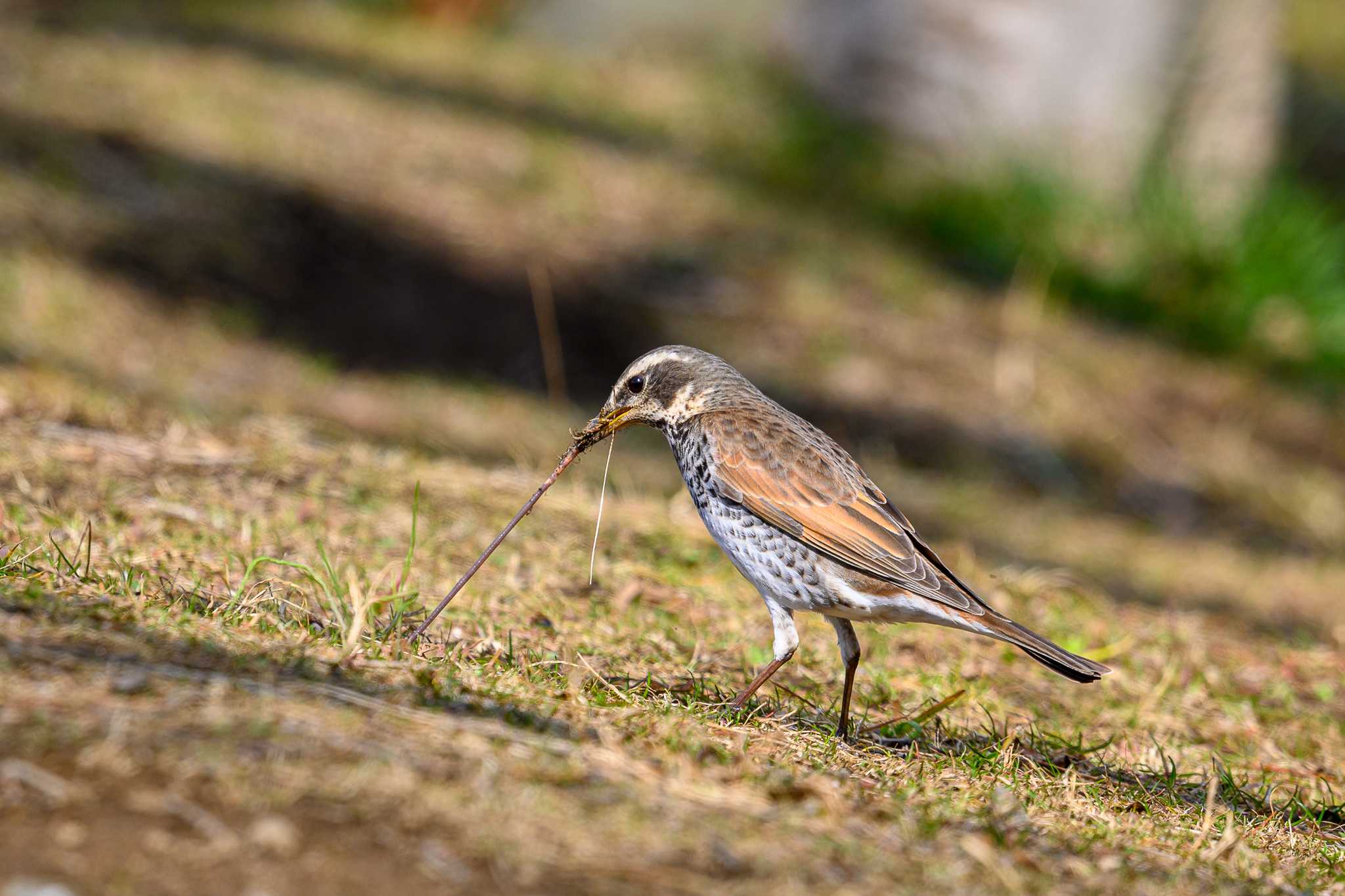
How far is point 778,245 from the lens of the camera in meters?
10.9

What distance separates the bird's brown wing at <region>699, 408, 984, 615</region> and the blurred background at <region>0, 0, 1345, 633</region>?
2873mm

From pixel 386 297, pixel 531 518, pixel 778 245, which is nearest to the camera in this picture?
pixel 531 518

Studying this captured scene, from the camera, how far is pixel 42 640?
3.30 m

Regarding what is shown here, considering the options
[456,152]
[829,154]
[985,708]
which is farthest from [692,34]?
[985,708]

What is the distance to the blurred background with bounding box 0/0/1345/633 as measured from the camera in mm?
8383

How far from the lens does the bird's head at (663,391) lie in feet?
16.2

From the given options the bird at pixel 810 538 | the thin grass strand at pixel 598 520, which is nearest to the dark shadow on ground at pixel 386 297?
the thin grass strand at pixel 598 520

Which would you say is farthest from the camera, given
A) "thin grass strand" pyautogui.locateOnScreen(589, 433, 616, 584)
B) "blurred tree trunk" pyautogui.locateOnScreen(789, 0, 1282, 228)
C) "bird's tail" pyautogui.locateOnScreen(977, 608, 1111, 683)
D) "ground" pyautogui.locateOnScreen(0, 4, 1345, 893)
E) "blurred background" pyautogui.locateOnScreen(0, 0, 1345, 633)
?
"blurred tree trunk" pyautogui.locateOnScreen(789, 0, 1282, 228)

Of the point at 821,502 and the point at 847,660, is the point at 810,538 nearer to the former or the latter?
the point at 821,502

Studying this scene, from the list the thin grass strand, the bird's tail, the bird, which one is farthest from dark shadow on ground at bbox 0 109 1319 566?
the bird's tail

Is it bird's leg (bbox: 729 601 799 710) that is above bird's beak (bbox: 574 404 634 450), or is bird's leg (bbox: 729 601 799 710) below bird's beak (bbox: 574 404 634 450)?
below

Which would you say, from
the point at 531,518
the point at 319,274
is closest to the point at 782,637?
the point at 531,518

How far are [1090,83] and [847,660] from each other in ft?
28.7

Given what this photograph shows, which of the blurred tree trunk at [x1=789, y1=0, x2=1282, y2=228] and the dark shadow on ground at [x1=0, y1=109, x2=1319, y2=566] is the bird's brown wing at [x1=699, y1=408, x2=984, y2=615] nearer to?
the dark shadow on ground at [x1=0, y1=109, x2=1319, y2=566]
